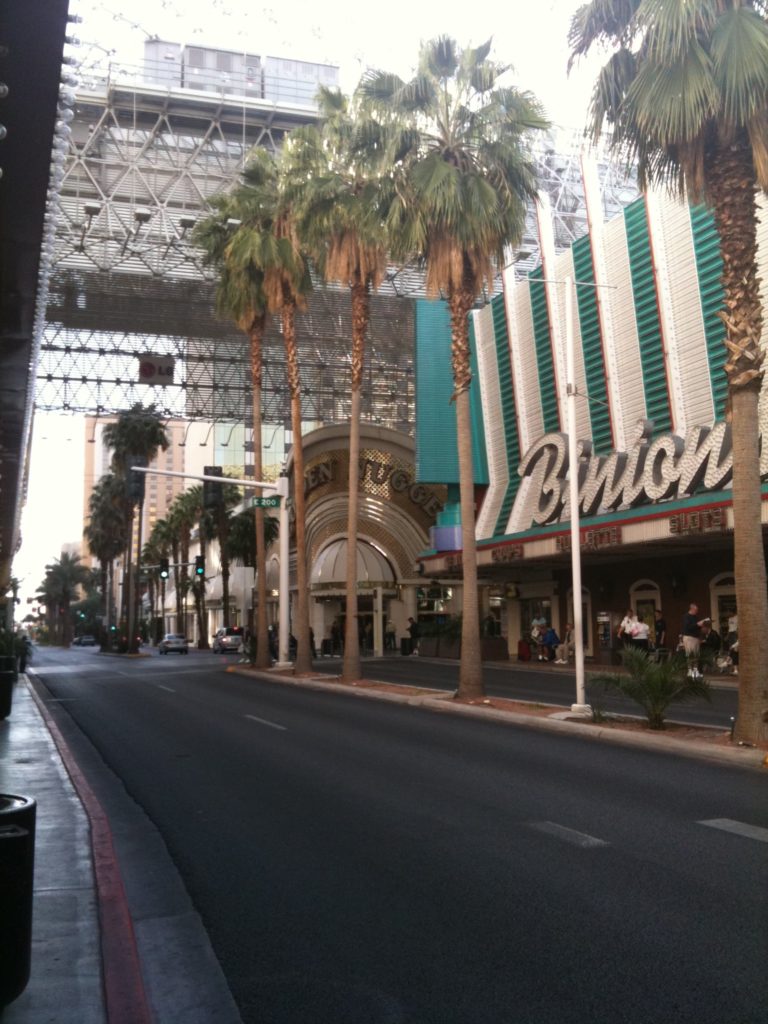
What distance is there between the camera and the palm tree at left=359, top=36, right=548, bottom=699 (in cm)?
2069

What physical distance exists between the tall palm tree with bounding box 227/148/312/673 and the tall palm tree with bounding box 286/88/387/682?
2515mm

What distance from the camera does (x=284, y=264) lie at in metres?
32.1

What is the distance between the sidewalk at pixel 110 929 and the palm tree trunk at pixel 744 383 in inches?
316

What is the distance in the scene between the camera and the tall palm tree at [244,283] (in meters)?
33.6

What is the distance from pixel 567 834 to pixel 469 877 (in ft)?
4.96

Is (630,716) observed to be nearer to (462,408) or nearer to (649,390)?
(462,408)

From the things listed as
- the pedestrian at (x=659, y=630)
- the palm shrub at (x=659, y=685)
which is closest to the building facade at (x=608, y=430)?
the pedestrian at (x=659, y=630)

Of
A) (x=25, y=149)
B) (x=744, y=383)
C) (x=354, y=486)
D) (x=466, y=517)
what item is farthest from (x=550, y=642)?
(x=25, y=149)

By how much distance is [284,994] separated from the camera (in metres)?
4.97

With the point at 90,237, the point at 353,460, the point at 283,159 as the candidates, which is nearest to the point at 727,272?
the point at 353,460

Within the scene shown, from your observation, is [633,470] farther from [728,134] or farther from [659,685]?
[728,134]

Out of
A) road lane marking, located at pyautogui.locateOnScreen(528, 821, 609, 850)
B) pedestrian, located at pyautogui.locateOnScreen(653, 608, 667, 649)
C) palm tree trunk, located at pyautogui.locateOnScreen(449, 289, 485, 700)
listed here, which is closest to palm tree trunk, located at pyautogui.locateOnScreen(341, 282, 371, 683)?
palm tree trunk, located at pyautogui.locateOnScreen(449, 289, 485, 700)

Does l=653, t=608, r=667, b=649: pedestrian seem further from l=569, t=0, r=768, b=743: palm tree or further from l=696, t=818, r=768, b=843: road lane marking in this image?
l=696, t=818, r=768, b=843: road lane marking

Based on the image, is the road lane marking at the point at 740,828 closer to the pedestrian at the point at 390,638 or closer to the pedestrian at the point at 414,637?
the pedestrian at the point at 414,637
